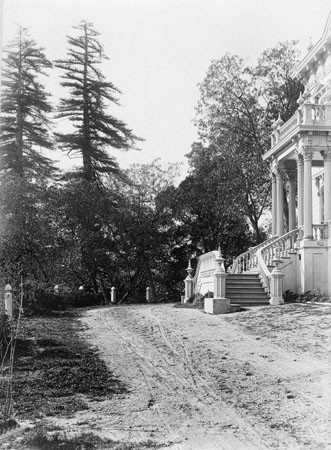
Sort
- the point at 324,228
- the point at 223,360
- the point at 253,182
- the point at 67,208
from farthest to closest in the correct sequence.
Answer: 1. the point at 253,182
2. the point at 67,208
3. the point at 324,228
4. the point at 223,360

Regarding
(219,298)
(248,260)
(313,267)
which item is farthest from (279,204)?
(219,298)

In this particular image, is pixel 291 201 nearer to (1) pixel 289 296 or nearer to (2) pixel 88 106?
(1) pixel 289 296

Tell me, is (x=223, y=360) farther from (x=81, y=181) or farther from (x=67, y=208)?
(x=67, y=208)

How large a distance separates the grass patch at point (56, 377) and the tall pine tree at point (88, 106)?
3904 millimetres

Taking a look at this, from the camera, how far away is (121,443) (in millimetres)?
5965

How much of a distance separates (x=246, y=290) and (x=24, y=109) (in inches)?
420

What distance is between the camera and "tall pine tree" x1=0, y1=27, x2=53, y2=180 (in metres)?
8.52

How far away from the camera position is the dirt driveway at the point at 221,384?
6.24m

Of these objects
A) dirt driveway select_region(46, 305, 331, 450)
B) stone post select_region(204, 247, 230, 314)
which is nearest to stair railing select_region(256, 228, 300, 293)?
stone post select_region(204, 247, 230, 314)

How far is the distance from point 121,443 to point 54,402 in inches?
68.1

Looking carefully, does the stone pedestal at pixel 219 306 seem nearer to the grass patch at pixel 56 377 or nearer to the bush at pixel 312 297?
the bush at pixel 312 297

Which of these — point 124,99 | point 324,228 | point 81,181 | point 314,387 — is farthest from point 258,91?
point 314,387

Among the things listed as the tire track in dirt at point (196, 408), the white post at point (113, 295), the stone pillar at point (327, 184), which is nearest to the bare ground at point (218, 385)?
the tire track in dirt at point (196, 408)

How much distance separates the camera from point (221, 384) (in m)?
8.20
